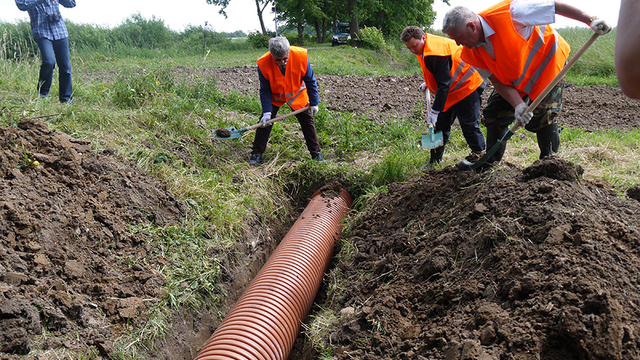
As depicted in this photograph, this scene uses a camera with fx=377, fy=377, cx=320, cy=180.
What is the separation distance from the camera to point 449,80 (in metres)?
3.76

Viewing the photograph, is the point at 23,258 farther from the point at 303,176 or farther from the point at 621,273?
the point at 621,273

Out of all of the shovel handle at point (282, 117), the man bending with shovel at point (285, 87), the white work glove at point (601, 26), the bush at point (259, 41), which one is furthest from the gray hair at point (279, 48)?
the bush at point (259, 41)

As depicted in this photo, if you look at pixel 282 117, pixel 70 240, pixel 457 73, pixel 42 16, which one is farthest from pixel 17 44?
pixel 457 73

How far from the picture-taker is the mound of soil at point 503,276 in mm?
1620

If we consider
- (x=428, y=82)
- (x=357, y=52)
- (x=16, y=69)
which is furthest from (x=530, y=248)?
(x=357, y=52)

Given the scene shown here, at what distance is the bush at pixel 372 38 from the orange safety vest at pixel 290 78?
568 inches

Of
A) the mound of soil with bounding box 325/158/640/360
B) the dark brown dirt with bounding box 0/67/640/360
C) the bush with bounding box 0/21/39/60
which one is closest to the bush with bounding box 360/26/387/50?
the bush with bounding box 0/21/39/60

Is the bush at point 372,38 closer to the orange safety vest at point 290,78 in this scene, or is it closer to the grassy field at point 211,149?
the grassy field at point 211,149

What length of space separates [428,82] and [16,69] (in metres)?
5.71

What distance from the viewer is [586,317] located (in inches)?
61.9

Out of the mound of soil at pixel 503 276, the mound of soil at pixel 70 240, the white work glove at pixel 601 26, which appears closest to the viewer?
the mound of soil at pixel 503 276

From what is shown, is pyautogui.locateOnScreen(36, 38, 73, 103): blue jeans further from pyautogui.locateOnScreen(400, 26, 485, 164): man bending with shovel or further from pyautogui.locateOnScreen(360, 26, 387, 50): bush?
pyautogui.locateOnScreen(360, 26, 387, 50): bush

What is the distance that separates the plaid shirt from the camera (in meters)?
4.68

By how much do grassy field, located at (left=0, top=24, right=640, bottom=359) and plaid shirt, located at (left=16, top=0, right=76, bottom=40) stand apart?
714 millimetres
